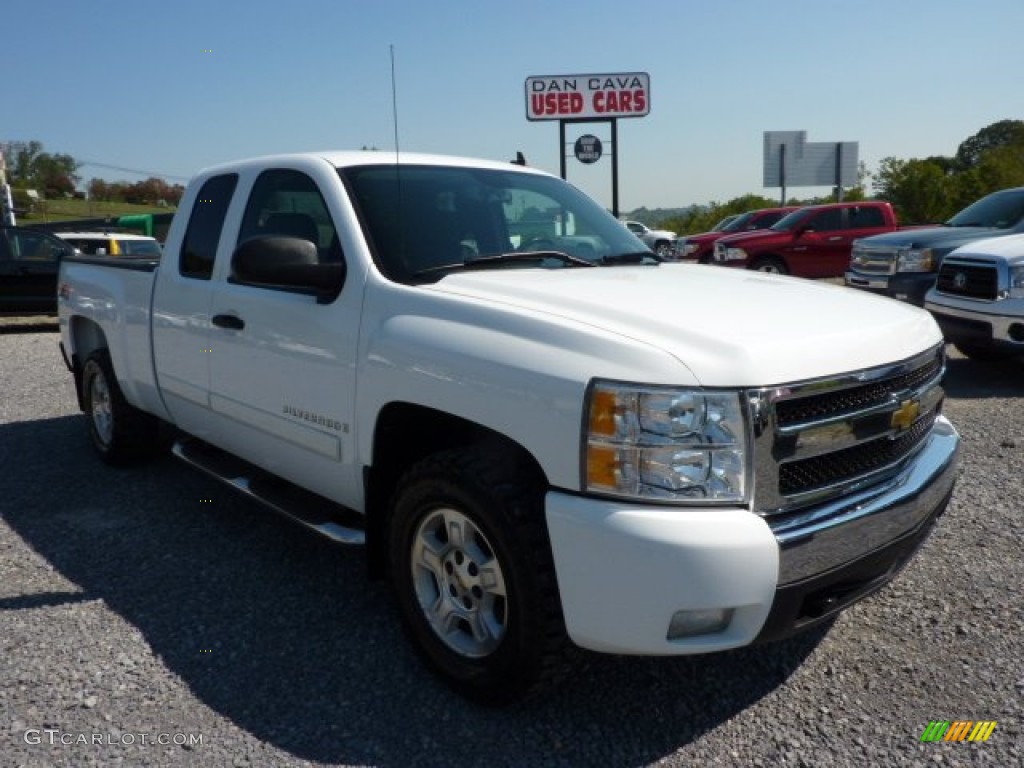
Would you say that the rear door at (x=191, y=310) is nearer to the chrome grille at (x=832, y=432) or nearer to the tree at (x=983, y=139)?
the chrome grille at (x=832, y=432)

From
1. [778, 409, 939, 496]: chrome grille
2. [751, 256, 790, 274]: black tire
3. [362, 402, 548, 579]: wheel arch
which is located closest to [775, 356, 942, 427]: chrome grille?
[778, 409, 939, 496]: chrome grille

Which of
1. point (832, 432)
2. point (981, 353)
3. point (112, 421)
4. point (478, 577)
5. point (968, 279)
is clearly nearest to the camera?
point (832, 432)

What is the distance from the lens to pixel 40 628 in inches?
130

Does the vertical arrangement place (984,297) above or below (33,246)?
below

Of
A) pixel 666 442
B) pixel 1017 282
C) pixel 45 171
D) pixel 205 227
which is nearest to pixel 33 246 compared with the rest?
pixel 205 227

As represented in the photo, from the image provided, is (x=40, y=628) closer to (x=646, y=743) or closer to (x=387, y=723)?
(x=387, y=723)

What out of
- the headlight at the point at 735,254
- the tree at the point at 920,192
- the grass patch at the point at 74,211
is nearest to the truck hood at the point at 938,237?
the headlight at the point at 735,254

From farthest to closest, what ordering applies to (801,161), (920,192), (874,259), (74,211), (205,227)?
(74,211)
(801,161)
(920,192)
(874,259)
(205,227)

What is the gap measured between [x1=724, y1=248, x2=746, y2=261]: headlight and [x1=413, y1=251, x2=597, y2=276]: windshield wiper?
13.6m

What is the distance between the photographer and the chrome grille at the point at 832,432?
231cm

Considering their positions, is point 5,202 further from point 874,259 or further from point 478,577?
point 478,577

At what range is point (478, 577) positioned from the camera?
2686 mm

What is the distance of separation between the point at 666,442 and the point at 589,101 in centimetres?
1949

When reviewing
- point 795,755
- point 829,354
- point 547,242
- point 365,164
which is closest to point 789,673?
point 795,755
